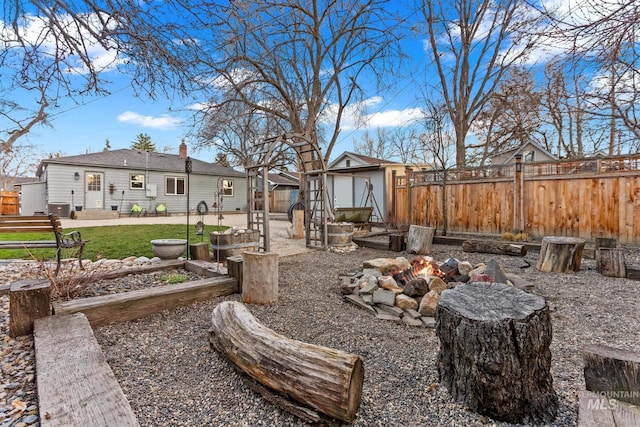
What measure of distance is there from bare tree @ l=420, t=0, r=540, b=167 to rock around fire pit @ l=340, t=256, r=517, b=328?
29.7 ft

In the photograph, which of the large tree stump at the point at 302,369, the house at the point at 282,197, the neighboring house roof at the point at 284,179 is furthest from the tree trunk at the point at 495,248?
the neighboring house roof at the point at 284,179

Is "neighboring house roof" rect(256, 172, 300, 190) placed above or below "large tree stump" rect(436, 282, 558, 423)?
above

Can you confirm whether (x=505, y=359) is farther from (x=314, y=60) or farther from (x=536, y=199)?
(x=314, y=60)

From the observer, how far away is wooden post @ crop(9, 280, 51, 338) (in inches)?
99.2

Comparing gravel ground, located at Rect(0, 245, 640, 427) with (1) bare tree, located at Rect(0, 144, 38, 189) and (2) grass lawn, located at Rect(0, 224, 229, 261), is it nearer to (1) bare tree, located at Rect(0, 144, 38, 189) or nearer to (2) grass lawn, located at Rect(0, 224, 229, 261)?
(2) grass lawn, located at Rect(0, 224, 229, 261)

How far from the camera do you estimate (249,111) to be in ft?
45.5

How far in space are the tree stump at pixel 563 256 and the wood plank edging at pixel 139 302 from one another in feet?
15.5

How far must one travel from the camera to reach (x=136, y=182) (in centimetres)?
1711

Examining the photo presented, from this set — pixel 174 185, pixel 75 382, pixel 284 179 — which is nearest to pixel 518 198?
pixel 75 382

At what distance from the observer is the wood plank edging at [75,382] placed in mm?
1472

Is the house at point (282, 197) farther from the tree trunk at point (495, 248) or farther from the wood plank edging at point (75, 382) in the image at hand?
the wood plank edging at point (75, 382)

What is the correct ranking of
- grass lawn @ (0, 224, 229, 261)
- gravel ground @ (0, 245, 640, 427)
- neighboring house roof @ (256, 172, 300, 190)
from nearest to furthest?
gravel ground @ (0, 245, 640, 427) < grass lawn @ (0, 224, 229, 261) < neighboring house roof @ (256, 172, 300, 190)

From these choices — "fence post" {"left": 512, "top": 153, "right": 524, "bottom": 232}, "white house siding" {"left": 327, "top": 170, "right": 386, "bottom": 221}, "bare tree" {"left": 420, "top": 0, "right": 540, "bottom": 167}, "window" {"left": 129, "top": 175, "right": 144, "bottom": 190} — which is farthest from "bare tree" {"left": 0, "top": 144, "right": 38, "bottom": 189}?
"fence post" {"left": 512, "top": 153, "right": 524, "bottom": 232}

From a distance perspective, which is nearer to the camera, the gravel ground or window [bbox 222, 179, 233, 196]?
the gravel ground
